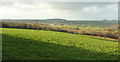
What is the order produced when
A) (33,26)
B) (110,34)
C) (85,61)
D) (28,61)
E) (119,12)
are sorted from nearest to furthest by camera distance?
(28,61)
(85,61)
(119,12)
(110,34)
(33,26)

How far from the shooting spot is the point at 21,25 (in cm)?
9012

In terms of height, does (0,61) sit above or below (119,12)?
below

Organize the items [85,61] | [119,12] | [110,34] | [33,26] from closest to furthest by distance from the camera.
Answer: [85,61] < [119,12] < [110,34] < [33,26]

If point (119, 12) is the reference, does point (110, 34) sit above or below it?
below

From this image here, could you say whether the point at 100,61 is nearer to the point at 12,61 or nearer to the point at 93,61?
the point at 93,61

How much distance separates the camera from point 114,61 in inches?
358

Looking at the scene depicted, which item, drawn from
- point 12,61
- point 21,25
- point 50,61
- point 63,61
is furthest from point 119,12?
point 21,25

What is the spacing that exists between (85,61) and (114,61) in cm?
270

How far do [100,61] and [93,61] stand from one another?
60 centimetres

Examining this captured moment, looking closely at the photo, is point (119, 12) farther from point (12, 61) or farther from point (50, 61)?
point (12, 61)

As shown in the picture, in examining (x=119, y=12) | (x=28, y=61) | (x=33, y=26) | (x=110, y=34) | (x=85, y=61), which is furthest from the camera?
(x=33, y=26)

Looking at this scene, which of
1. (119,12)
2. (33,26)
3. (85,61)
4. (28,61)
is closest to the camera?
(28,61)

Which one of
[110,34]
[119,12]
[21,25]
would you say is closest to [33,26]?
[21,25]

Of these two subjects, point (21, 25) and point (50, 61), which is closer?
point (50, 61)
